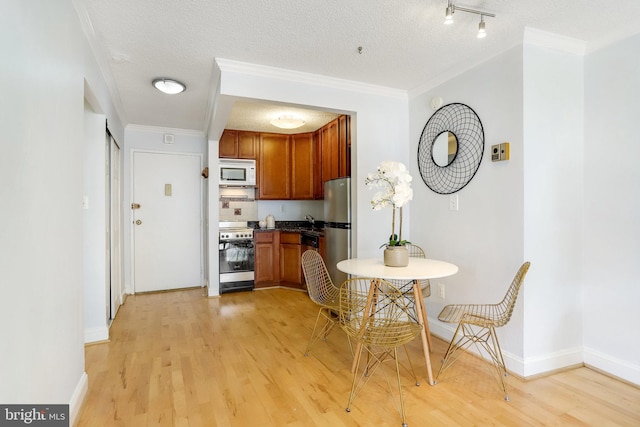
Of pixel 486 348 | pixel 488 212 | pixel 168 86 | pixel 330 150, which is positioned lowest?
pixel 486 348

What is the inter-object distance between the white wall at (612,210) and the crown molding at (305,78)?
1603 millimetres

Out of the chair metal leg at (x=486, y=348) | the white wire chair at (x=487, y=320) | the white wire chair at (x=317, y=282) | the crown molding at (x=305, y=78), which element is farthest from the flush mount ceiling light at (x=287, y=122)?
the chair metal leg at (x=486, y=348)

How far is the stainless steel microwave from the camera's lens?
15.9ft

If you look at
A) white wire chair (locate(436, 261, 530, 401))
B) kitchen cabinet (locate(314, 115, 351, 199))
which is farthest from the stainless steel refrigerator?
white wire chair (locate(436, 261, 530, 401))

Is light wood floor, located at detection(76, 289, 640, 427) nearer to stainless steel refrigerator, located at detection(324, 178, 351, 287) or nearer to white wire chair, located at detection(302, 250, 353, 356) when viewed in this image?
white wire chair, located at detection(302, 250, 353, 356)

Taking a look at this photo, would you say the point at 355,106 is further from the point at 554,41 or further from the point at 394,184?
the point at 554,41

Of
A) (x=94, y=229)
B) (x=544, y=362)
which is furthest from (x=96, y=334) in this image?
(x=544, y=362)

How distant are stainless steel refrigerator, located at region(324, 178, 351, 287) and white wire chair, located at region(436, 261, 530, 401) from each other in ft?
4.27

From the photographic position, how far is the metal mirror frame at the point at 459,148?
2633 mm

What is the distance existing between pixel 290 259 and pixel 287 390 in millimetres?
2798

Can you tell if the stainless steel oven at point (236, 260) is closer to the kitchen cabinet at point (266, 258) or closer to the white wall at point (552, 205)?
the kitchen cabinet at point (266, 258)

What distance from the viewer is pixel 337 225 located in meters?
3.64

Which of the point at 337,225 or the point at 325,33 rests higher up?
the point at 325,33

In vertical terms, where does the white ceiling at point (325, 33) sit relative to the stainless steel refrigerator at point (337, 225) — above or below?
above
